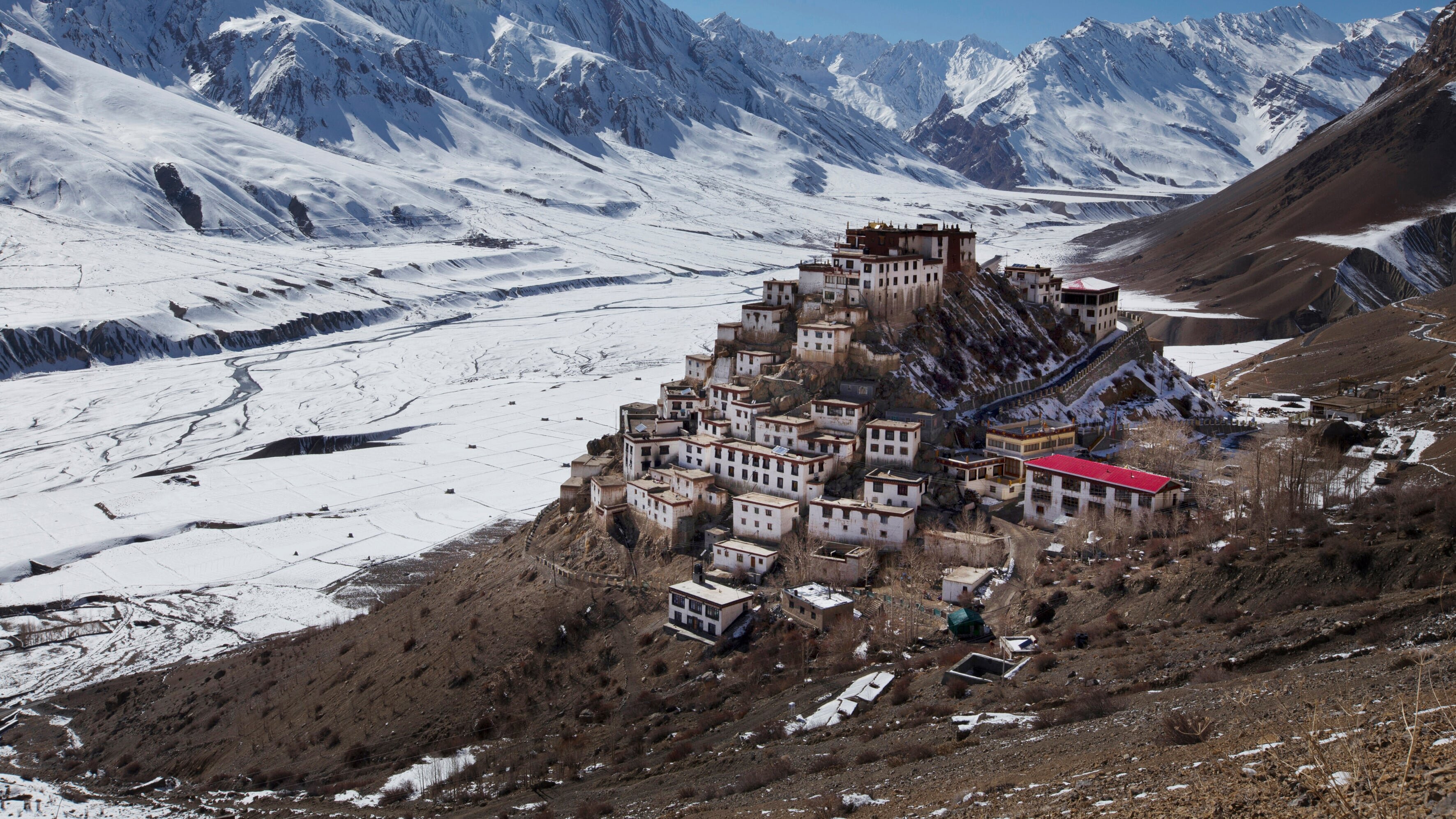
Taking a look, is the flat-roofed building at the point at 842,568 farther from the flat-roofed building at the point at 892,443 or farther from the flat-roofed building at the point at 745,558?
the flat-roofed building at the point at 892,443

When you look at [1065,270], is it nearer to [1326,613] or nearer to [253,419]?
[253,419]

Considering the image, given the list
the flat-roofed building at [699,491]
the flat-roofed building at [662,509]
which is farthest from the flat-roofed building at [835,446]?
the flat-roofed building at [662,509]

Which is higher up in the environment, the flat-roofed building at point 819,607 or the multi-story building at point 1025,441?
the multi-story building at point 1025,441

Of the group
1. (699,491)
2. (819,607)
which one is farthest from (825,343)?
(819,607)

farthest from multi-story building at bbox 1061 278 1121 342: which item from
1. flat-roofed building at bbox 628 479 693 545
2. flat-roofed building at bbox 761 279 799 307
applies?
flat-roofed building at bbox 628 479 693 545

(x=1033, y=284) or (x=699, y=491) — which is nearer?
(x=699, y=491)

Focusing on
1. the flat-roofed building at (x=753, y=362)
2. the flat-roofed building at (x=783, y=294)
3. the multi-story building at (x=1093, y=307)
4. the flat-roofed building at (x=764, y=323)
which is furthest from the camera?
the multi-story building at (x=1093, y=307)

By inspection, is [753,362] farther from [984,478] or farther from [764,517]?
[984,478]
